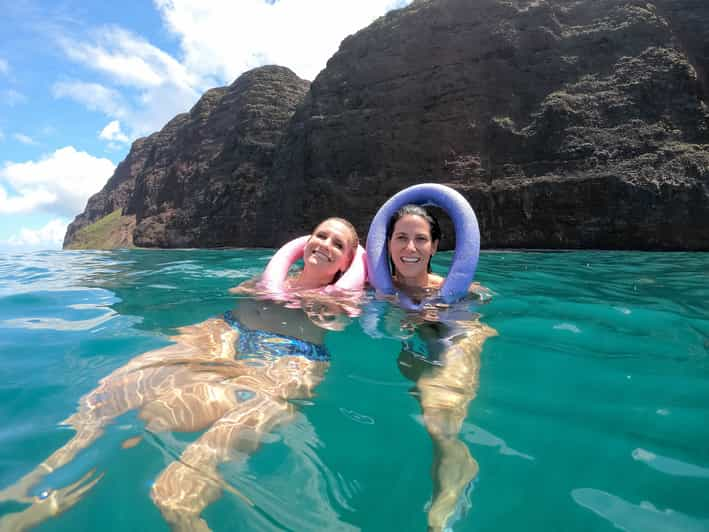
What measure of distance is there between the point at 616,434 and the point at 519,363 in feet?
2.83

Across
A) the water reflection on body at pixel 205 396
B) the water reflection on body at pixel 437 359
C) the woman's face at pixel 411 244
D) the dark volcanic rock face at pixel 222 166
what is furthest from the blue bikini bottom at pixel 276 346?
the dark volcanic rock face at pixel 222 166

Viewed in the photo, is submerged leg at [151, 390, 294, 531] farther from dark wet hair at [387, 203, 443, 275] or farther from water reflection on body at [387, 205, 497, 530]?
dark wet hair at [387, 203, 443, 275]

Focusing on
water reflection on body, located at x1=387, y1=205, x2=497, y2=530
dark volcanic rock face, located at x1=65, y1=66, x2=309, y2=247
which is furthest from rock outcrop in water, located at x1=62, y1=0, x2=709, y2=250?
water reflection on body, located at x1=387, y1=205, x2=497, y2=530

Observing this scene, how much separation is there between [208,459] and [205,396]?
0.47 m

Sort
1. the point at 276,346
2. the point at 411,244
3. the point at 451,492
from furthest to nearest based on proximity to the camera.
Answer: the point at 411,244, the point at 276,346, the point at 451,492

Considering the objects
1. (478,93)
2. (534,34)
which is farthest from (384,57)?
(534,34)

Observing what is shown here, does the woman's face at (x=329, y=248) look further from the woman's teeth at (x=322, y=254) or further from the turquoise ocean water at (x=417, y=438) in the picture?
the turquoise ocean water at (x=417, y=438)

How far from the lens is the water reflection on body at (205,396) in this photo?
1568 mm

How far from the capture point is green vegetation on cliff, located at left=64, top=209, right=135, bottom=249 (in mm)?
50609

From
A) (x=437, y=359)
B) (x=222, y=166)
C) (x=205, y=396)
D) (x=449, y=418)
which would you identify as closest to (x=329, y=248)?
(x=437, y=359)

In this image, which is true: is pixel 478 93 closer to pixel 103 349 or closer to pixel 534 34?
pixel 534 34

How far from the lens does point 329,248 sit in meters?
4.03

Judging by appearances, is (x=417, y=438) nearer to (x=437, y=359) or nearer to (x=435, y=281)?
(x=437, y=359)

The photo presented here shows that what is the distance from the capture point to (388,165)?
23.2m
